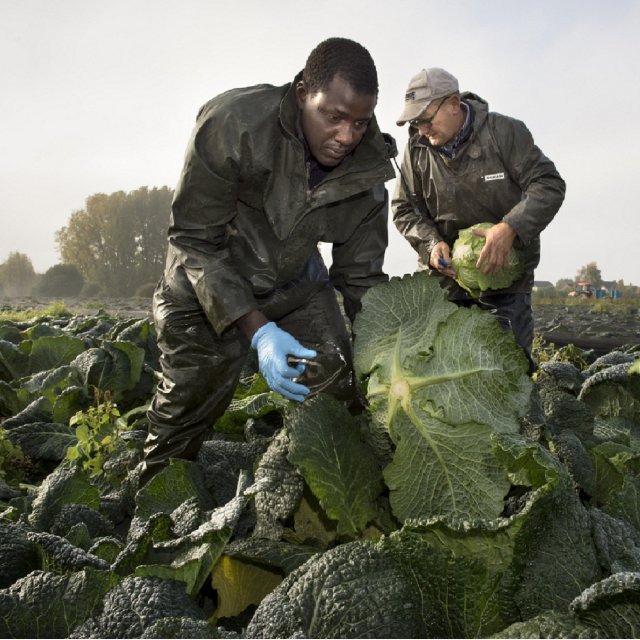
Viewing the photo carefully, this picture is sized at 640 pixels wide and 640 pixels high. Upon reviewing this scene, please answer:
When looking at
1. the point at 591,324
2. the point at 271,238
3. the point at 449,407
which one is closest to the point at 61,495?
the point at 271,238

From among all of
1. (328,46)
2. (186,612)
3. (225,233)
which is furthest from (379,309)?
(186,612)

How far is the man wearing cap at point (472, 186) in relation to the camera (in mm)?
5145

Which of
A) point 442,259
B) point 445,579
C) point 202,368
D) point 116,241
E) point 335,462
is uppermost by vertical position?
point 116,241

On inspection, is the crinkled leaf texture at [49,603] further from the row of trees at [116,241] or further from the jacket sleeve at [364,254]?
the row of trees at [116,241]

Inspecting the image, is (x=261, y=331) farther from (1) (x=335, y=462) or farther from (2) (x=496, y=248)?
(2) (x=496, y=248)

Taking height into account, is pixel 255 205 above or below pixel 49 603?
above

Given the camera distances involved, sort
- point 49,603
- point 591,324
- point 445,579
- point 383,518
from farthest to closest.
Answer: point 591,324
point 383,518
point 49,603
point 445,579

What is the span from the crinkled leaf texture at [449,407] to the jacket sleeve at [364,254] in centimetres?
112

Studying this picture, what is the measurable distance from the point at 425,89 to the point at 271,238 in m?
2.22

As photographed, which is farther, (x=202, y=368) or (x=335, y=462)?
(x=202, y=368)

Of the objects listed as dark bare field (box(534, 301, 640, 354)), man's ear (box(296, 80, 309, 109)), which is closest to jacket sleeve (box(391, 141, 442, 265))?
man's ear (box(296, 80, 309, 109))

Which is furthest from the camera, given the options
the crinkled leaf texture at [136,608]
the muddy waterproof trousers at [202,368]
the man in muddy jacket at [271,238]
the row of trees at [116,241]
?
the row of trees at [116,241]

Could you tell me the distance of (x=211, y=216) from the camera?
136 inches

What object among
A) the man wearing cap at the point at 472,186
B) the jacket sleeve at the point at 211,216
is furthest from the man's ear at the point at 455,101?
the jacket sleeve at the point at 211,216
